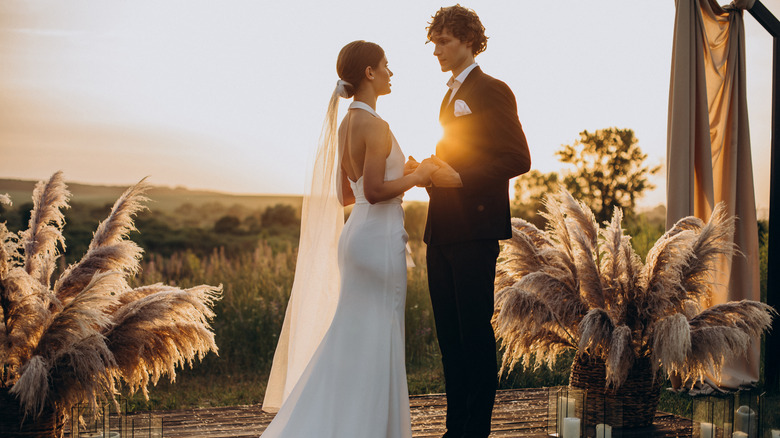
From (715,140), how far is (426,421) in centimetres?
284

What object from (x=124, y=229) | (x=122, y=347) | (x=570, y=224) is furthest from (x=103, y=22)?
(x=570, y=224)

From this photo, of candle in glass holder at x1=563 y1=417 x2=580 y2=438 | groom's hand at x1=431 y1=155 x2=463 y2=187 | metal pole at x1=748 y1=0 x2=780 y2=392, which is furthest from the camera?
metal pole at x1=748 y1=0 x2=780 y2=392

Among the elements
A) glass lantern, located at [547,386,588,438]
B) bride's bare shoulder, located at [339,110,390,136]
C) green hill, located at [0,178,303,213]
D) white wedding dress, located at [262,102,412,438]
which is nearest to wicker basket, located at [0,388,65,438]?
white wedding dress, located at [262,102,412,438]

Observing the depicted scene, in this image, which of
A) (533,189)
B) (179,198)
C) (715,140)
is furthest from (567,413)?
(179,198)

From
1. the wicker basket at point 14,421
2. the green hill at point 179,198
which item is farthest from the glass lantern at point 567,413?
the green hill at point 179,198

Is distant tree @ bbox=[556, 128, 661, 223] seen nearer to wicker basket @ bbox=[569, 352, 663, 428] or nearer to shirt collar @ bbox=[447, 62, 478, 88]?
wicker basket @ bbox=[569, 352, 663, 428]

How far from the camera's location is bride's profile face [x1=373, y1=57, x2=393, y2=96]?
281cm

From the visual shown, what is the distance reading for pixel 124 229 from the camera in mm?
2994

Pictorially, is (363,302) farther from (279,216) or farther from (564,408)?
(279,216)

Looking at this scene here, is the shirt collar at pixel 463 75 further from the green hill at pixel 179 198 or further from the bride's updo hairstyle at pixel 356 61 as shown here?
the green hill at pixel 179 198

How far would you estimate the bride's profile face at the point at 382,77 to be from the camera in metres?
2.81

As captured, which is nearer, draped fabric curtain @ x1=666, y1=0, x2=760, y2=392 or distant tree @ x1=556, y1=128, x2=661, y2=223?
draped fabric curtain @ x1=666, y1=0, x2=760, y2=392

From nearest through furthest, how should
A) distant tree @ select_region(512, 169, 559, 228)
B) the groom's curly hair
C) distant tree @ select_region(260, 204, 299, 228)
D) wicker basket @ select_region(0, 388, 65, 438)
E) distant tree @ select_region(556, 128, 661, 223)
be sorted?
wicker basket @ select_region(0, 388, 65, 438) < the groom's curly hair < distant tree @ select_region(556, 128, 661, 223) < distant tree @ select_region(512, 169, 559, 228) < distant tree @ select_region(260, 204, 299, 228)

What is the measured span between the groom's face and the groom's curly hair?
0.02 meters
